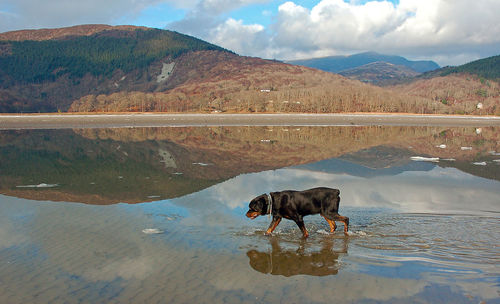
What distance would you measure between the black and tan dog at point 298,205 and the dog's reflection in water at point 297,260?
2.38 ft

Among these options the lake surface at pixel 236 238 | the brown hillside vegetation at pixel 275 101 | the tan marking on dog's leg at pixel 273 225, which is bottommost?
the lake surface at pixel 236 238

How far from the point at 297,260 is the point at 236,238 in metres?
1.84

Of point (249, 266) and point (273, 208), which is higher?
point (273, 208)

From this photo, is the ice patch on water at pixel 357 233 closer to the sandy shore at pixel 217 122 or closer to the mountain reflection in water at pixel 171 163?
the mountain reflection in water at pixel 171 163

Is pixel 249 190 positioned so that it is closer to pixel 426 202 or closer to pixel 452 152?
pixel 426 202

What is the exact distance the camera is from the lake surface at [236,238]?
704 centimetres

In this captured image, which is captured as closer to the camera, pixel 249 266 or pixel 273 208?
pixel 249 266

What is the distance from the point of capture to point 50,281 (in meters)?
7.34

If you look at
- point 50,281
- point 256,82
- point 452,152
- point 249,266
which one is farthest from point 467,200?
point 256,82

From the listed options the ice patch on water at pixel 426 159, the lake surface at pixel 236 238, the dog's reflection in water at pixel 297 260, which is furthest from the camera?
the ice patch on water at pixel 426 159

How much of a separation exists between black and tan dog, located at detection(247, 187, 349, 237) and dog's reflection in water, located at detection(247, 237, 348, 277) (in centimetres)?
72

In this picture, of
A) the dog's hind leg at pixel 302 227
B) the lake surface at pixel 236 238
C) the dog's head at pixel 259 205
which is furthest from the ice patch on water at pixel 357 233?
the dog's head at pixel 259 205

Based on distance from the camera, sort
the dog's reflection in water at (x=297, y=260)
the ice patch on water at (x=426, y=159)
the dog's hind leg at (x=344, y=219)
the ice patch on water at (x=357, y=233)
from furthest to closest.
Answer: the ice patch on water at (x=426, y=159)
the ice patch on water at (x=357, y=233)
the dog's hind leg at (x=344, y=219)
the dog's reflection in water at (x=297, y=260)

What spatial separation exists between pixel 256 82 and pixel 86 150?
148070 millimetres
